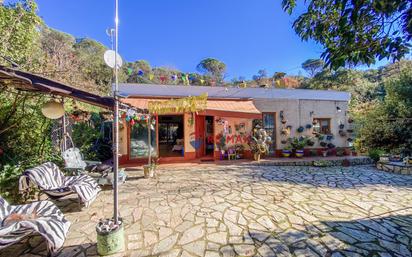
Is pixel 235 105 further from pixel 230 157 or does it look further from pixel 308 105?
pixel 308 105

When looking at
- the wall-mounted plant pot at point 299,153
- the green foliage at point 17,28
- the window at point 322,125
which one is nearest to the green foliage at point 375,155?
the window at point 322,125

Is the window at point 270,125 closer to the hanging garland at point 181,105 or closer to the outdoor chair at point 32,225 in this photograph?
the hanging garland at point 181,105

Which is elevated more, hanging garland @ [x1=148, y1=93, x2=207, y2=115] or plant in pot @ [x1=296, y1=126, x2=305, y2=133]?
hanging garland @ [x1=148, y1=93, x2=207, y2=115]

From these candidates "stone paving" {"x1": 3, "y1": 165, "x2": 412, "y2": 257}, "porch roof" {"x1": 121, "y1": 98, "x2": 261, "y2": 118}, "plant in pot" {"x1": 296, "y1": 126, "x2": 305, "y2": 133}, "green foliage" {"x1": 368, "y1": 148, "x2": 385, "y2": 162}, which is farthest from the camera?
"plant in pot" {"x1": 296, "y1": 126, "x2": 305, "y2": 133}

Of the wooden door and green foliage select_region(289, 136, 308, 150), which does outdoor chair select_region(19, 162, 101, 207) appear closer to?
the wooden door

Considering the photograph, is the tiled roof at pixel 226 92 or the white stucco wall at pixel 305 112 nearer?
the tiled roof at pixel 226 92

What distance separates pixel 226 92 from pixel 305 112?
6.95m

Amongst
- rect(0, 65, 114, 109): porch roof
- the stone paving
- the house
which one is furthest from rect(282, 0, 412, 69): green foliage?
the house

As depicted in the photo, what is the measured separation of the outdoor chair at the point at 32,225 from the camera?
143 inches

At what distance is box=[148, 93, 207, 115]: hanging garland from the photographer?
10.6 meters

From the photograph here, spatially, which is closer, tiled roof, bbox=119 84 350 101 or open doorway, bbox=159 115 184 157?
tiled roof, bbox=119 84 350 101

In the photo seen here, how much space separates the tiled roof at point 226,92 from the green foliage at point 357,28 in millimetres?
11578

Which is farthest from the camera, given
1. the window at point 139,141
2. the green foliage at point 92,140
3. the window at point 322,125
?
the window at point 322,125

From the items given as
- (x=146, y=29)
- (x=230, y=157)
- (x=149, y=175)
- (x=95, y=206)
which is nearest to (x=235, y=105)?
(x=230, y=157)
